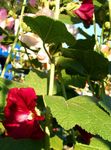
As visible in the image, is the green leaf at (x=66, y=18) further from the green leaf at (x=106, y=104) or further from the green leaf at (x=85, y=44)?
the green leaf at (x=106, y=104)

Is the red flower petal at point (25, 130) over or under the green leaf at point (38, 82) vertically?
under

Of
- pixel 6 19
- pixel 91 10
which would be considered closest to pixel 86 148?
pixel 91 10

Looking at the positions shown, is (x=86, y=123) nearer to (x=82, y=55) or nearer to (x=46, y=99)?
(x=46, y=99)

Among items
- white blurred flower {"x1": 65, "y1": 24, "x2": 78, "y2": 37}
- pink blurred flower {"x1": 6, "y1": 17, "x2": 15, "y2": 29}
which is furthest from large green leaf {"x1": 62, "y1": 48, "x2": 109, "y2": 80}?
pink blurred flower {"x1": 6, "y1": 17, "x2": 15, "y2": 29}

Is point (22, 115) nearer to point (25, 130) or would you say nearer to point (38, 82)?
point (25, 130)

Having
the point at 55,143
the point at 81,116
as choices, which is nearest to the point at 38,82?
the point at 55,143

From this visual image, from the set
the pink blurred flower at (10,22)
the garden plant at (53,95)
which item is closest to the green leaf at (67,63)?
the garden plant at (53,95)
